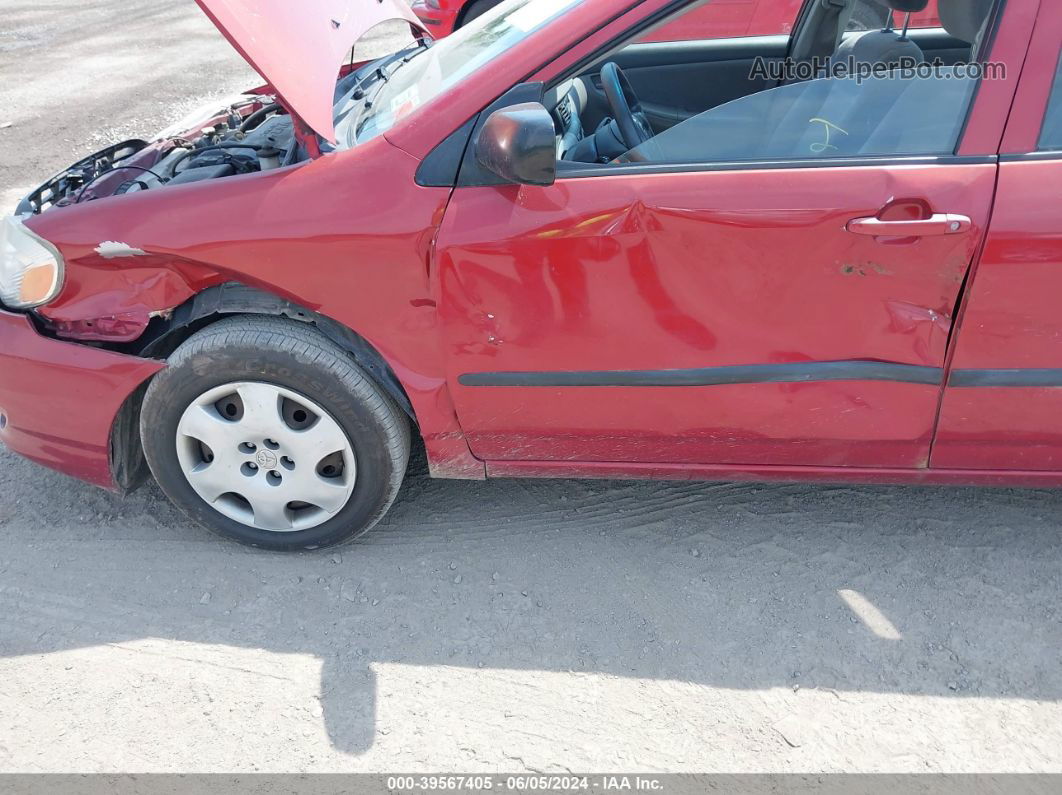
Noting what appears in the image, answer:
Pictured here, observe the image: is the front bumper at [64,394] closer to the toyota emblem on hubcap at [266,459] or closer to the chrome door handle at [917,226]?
the toyota emblem on hubcap at [266,459]

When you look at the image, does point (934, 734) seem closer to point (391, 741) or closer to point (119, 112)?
point (391, 741)

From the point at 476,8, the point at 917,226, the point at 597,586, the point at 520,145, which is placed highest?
the point at 520,145

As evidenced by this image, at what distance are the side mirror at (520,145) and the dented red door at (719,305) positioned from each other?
8 centimetres

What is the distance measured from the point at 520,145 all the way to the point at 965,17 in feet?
4.15

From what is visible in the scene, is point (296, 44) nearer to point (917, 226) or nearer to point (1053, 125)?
point (917, 226)

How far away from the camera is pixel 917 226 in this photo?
2033 mm

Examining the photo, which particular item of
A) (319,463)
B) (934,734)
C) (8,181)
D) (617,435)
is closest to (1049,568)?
(934,734)

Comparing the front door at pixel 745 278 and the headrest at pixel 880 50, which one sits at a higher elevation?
the headrest at pixel 880 50

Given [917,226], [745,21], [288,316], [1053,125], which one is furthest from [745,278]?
[745,21]

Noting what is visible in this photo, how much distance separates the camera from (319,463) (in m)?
2.52

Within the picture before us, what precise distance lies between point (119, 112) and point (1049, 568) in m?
6.74

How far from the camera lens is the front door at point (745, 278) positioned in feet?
6.81

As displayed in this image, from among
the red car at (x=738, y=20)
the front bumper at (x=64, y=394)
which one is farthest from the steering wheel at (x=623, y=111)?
the front bumper at (x=64, y=394)

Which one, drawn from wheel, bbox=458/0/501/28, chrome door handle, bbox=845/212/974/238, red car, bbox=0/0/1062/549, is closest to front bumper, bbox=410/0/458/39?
wheel, bbox=458/0/501/28
